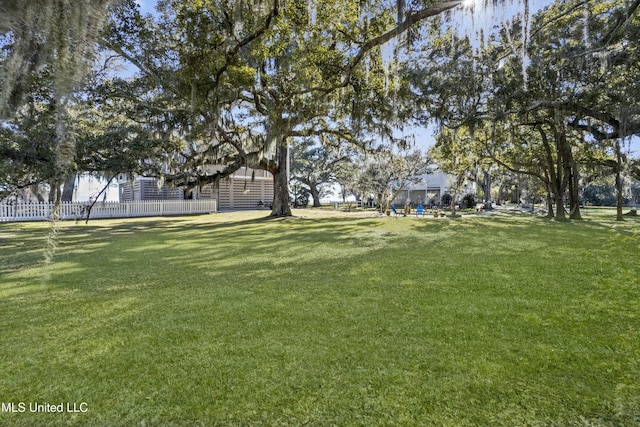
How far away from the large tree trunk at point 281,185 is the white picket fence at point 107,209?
21.6 ft

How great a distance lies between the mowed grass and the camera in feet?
5.97

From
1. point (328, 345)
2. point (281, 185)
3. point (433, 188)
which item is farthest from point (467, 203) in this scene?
point (328, 345)

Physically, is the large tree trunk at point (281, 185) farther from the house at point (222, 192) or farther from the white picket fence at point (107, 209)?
the white picket fence at point (107, 209)

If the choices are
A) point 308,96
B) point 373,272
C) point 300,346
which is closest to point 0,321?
point 300,346

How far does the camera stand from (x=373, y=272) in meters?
4.90

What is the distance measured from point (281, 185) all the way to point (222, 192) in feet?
31.9

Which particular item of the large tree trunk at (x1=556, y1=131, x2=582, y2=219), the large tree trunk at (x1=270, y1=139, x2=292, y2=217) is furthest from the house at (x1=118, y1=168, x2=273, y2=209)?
the large tree trunk at (x1=556, y1=131, x2=582, y2=219)

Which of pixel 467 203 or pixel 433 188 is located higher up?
pixel 433 188

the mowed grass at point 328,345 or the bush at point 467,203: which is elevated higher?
the bush at point 467,203

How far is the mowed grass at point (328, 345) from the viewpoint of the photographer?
1820 millimetres

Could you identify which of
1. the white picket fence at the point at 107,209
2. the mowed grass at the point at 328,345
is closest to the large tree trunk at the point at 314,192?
the white picket fence at the point at 107,209

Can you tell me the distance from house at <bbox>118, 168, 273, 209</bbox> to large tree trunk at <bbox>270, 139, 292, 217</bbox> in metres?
6.10

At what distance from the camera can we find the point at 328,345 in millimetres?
2547

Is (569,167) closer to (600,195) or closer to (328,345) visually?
(328,345)
